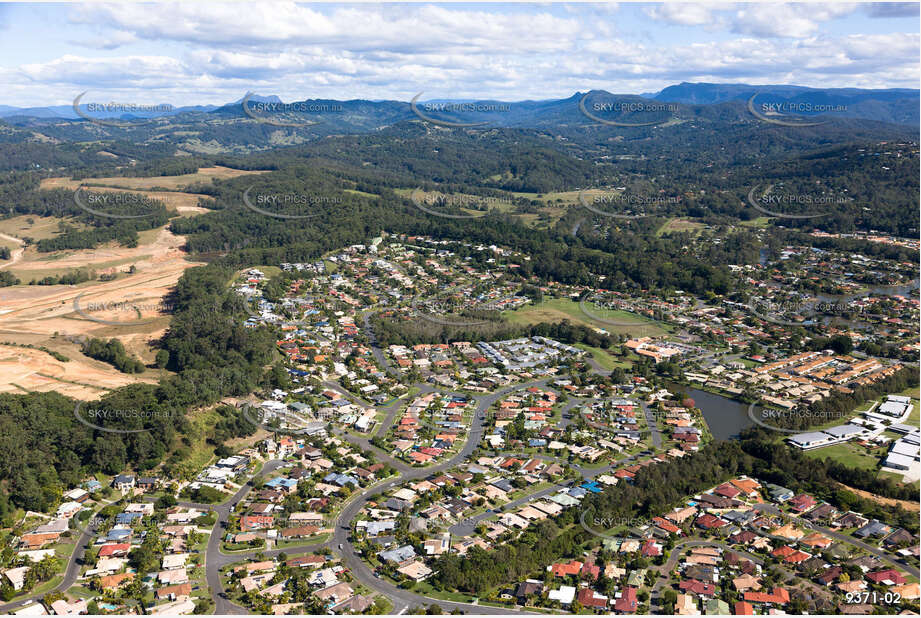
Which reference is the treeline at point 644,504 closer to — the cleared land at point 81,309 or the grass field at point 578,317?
the grass field at point 578,317

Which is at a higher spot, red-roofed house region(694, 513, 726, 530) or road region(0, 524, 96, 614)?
red-roofed house region(694, 513, 726, 530)

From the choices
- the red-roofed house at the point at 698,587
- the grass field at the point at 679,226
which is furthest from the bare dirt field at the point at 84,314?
the grass field at the point at 679,226

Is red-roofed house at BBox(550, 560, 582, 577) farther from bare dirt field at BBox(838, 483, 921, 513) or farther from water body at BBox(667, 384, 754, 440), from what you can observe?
water body at BBox(667, 384, 754, 440)

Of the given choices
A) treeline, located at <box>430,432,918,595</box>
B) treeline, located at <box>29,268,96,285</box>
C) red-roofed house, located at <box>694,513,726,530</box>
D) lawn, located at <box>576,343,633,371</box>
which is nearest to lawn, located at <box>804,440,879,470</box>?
treeline, located at <box>430,432,918,595</box>

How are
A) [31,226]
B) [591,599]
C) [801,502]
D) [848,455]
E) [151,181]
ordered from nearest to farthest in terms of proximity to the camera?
[591,599], [801,502], [848,455], [31,226], [151,181]

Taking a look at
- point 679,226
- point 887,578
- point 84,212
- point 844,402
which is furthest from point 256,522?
point 679,226

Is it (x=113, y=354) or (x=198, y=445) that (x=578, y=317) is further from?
(x=113, y=354)
